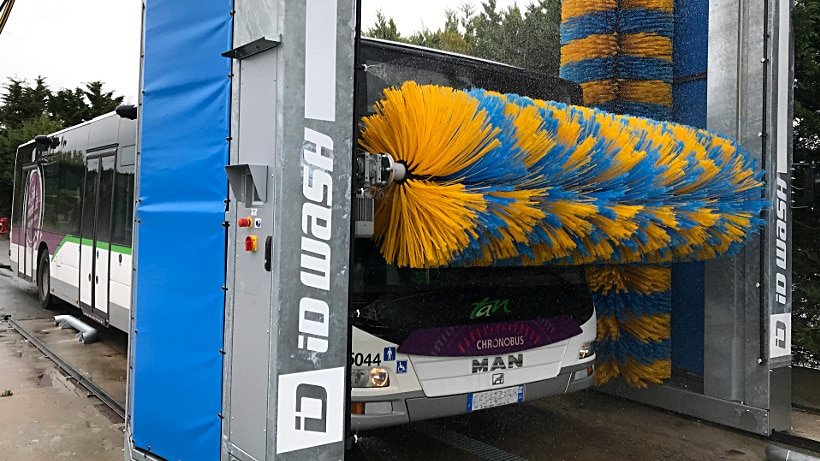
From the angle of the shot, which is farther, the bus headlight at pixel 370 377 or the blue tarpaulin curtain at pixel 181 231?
the bus headlight at pixel 370 377

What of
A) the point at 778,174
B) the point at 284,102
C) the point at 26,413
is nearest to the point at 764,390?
the point at 778,174

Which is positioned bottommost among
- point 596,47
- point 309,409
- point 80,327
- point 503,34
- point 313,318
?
point 80,327

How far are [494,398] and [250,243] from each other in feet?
6.05

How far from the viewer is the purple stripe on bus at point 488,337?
12.0 feet

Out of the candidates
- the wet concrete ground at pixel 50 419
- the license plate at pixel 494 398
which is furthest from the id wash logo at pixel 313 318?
the wet concrete ground at pixel 50 419

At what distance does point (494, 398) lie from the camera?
3.89 metres

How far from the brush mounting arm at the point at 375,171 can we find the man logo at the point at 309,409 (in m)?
0.78

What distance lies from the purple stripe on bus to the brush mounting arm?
3.42 ft

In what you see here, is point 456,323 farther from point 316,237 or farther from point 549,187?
point 316,237

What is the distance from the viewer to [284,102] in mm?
2580

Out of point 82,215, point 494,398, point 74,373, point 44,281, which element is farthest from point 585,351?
point 44,281

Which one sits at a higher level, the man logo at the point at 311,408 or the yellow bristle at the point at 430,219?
the yellow bristle at the point at 430,219

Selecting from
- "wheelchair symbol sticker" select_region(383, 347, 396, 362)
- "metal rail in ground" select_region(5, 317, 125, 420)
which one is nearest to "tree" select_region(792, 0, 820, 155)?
"wheelchair symbol sticker" select_region(383, 347, 396, 362)

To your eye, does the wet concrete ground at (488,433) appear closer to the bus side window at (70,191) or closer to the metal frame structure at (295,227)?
the metal frame structure at (295,227)
